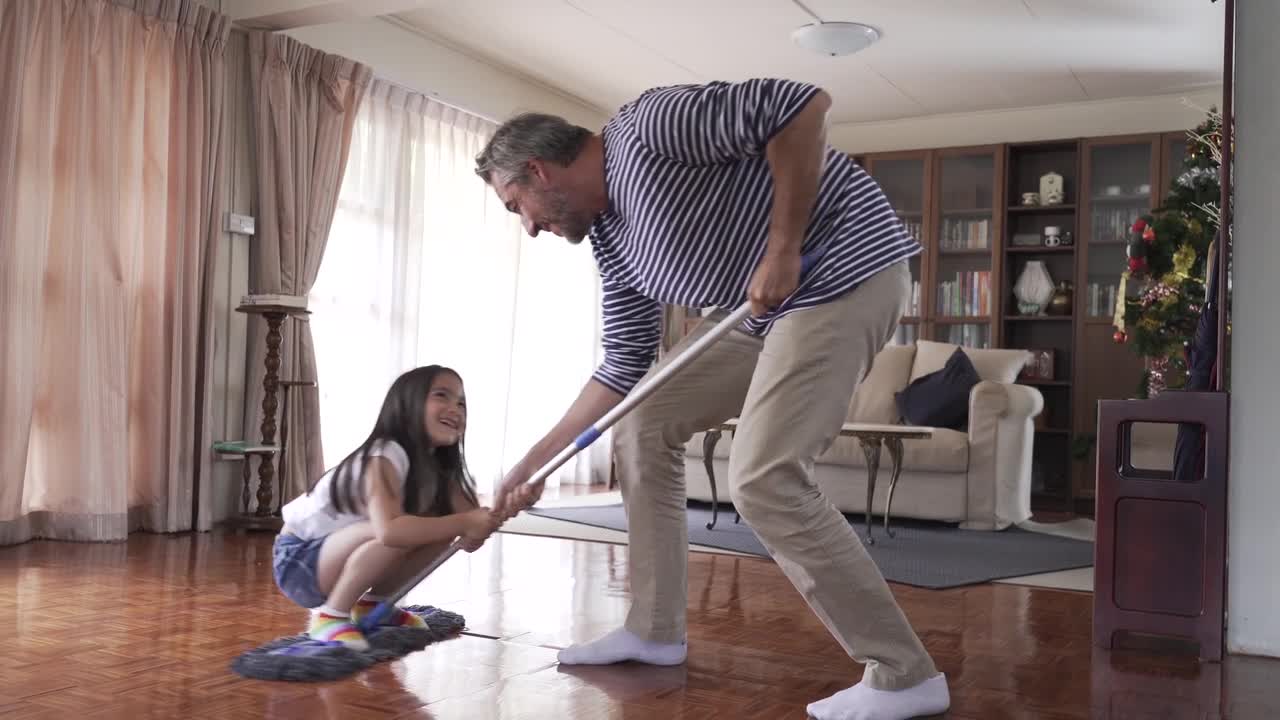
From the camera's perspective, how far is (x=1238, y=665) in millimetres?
2326

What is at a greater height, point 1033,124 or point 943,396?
point 1033,124

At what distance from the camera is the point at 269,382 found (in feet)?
14.3

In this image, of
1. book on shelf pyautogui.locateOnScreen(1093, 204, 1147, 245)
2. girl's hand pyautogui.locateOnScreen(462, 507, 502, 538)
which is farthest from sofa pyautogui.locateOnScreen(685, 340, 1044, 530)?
girl's hand pyautogui.locateOnScreen(462, 507, 502, 538)

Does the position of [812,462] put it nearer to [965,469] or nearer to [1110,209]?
[965,469]

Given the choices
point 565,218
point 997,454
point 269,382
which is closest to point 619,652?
point 565,218

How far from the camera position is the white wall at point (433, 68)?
504 cm

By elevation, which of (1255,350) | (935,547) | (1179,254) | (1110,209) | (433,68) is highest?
(433,68)

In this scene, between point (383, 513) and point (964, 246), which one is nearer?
point (383, 513)

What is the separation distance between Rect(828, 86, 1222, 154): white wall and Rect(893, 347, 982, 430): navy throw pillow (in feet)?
6.57

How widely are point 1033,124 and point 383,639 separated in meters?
5.75

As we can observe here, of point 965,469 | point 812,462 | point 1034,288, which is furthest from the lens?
point 1034,288

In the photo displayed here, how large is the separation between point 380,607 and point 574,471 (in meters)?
4.70

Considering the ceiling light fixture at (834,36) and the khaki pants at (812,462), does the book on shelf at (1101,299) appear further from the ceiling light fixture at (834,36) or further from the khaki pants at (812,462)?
the khaki pants at (812,462)

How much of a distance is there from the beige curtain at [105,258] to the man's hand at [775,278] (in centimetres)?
290
